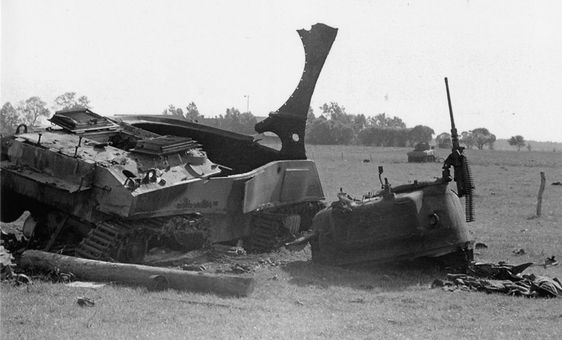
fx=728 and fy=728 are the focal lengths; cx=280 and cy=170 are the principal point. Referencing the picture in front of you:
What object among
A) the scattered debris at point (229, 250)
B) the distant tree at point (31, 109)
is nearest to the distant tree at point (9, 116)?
the distant tree at point (31, 109)

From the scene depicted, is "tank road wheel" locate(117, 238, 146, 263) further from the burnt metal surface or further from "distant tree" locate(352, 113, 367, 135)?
"distant tree" locate(352, 113, 367, 135)

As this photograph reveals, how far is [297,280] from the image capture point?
10.1 m

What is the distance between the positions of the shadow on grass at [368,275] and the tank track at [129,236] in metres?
1.72

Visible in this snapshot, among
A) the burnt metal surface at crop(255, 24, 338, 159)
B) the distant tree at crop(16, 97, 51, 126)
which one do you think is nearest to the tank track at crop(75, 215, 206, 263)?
the burnt metal surface at crop(255, 24, 338, 159)

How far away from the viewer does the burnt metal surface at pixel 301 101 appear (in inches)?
559

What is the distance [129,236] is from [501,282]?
5.03 metres

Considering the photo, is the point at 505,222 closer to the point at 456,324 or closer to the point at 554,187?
the point at 456,324

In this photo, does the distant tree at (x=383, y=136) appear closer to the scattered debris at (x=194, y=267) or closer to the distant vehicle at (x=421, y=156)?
the distant vehicle at (x=421, y=156)

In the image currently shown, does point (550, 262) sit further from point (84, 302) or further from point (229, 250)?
point (84, 302)

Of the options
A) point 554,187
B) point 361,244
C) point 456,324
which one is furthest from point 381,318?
point 554,187

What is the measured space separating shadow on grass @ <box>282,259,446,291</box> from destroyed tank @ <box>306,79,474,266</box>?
0.64ft

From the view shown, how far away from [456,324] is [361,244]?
10.4 ft

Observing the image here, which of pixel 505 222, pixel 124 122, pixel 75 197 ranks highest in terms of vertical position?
pixel 124 122

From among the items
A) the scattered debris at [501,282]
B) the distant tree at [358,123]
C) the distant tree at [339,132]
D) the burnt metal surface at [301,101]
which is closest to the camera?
the scattered debris at [501,282]
